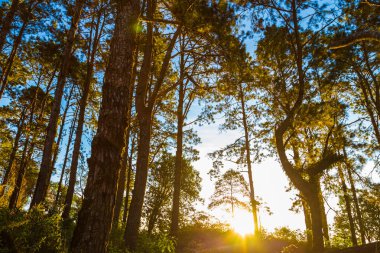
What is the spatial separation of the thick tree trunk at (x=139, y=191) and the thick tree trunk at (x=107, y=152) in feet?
15.9

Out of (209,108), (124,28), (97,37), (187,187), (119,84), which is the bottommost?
(119,84)

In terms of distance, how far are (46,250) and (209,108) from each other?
11739mm

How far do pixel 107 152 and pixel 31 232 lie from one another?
304 centimetres

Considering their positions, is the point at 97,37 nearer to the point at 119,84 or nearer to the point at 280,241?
the point at 119,84

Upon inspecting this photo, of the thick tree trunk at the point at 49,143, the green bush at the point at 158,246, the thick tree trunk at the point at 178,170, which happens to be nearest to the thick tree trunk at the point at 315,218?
the green bush at the point at 158,246

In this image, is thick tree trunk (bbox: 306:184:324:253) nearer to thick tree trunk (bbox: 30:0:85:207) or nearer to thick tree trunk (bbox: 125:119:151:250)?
thick tree trunk (bbox: 125:119:151:250)

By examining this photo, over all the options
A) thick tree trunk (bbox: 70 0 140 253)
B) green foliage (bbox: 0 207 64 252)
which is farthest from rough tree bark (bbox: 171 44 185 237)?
thick tree trunk (bbox: 70 0 140 253)

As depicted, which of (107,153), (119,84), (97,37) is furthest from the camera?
(97,37)

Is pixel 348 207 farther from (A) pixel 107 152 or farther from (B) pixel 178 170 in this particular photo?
(A) pixel 107 152

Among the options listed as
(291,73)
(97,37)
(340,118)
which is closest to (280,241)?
(340,118)

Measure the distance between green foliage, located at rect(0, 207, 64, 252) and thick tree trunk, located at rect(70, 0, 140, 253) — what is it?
2.04 m

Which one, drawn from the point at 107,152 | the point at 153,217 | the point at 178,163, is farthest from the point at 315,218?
the point at 153,217

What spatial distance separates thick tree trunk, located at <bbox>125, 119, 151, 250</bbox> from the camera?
8453 millimetres

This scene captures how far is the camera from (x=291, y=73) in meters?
10.0
